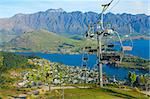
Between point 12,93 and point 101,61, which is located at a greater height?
point 101,61

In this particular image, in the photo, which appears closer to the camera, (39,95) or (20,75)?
(39,95)

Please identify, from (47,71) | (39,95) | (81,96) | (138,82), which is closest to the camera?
(81,96)

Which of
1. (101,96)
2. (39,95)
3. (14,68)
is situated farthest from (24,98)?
(14,68)

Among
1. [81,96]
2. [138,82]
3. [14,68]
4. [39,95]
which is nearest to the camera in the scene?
[81,96]

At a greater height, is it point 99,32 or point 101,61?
point 99,32

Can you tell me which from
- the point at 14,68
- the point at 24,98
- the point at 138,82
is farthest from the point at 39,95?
the point at 14,68

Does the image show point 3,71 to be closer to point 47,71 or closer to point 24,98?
point 47,71

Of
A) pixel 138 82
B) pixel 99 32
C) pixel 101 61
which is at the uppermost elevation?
pixel 99 32

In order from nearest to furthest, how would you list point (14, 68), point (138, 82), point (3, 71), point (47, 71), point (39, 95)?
1. point (39, 95)
2. point (47, 71)
3. point (138, 82)
4. point (3, 71)
5. point (14, 68)

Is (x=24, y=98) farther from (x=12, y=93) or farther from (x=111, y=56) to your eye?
(x=111, y=56)
